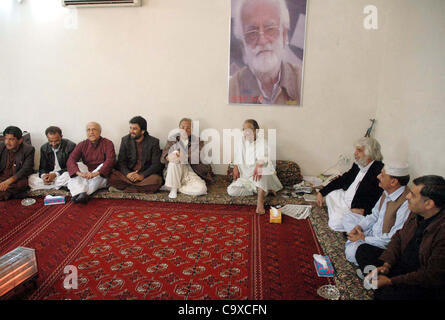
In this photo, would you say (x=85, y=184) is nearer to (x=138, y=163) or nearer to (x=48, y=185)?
(x=48, y=185)

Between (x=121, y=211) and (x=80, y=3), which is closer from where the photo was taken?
(x=121, y=211)

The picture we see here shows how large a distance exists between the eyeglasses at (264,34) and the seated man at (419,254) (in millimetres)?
2941

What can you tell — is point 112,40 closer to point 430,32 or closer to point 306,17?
point 306,17

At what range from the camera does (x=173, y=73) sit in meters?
4.89

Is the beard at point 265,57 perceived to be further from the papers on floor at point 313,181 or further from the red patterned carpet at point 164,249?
the red patterned carpet at point 164,249

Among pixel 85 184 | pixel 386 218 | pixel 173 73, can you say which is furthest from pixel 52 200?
pixel 386 218

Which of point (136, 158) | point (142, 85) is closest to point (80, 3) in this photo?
point (142, 85)

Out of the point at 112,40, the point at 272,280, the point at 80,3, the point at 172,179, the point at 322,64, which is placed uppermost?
the point at 80,3

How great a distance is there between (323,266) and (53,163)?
3849 millimetres

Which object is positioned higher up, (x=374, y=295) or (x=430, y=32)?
(x=430, y=32)

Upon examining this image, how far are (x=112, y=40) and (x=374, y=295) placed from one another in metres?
4.50

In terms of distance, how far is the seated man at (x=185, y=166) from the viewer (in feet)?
14.5

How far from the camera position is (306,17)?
4.46m

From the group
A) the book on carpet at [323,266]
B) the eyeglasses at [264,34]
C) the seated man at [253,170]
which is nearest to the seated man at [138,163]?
the seated man at [253,170]
